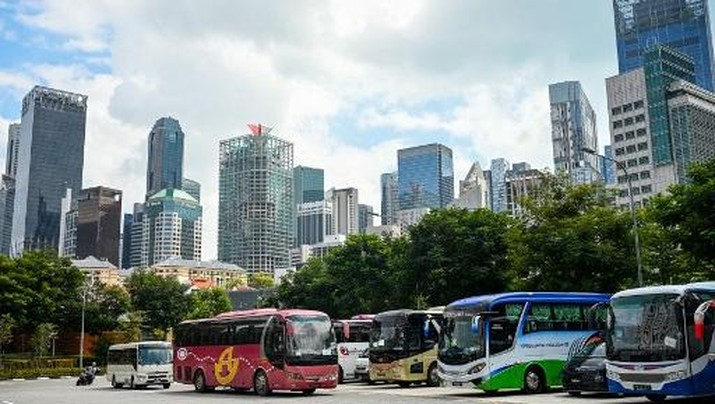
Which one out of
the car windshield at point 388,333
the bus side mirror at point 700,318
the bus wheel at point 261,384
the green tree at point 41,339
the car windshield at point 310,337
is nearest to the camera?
the bus side mirror at point 700,318

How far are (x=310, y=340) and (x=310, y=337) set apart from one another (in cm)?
11

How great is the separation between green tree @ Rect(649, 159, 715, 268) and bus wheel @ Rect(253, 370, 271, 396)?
1755cm

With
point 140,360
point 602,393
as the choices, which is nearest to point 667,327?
point 602,393

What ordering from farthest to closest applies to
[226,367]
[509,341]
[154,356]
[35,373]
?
[35,373] → [154,356] → [226,367] → [509,341]

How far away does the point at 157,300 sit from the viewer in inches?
3056

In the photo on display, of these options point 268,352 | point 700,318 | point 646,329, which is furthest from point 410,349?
point 700,318

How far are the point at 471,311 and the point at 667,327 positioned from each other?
755cm

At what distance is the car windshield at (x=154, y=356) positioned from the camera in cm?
3819

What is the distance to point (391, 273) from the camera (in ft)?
181

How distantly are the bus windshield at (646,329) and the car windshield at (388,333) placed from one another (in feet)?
38.6

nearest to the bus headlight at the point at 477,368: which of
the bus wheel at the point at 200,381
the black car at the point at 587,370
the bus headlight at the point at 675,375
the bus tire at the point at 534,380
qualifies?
the bus tire at the point at 534,380

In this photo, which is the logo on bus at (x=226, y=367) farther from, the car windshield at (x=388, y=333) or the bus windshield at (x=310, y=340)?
the car windshield at (x=388, y=333)

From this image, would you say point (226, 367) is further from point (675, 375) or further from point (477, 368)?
point (675, 375)

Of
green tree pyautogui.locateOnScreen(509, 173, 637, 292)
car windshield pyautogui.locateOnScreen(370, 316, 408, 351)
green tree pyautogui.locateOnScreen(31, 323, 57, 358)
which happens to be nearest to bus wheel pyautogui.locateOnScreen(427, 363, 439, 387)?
car windshield pyautogui.locateOnScreen(370, 316, 408, 351)
